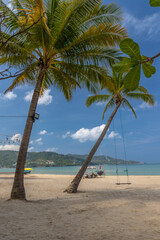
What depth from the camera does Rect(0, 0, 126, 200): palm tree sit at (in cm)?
589

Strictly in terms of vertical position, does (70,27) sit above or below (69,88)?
above

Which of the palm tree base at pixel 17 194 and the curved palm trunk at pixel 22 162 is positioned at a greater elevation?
the curved palm trunk at pixel 22 162

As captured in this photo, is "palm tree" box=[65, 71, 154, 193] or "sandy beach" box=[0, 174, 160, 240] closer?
"sandy beach" box=[0, 174, 160, 240]

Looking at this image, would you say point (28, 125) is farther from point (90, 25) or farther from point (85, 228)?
point (90, 25)

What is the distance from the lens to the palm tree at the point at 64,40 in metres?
5.89

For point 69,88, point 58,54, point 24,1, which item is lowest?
point 69,88

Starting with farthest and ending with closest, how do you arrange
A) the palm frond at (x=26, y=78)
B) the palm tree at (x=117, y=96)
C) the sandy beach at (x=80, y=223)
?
the palm tree at (x=117, y=96) < the palm frond at (x=26, y=78) < the sandy beach at (x=80, y=223)

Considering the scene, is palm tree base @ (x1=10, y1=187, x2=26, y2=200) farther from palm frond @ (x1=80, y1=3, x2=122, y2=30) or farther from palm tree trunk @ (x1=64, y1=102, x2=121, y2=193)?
palm frond @ (x1=80, y1=3, x2=122, y2=30)

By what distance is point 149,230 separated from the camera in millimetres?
3186

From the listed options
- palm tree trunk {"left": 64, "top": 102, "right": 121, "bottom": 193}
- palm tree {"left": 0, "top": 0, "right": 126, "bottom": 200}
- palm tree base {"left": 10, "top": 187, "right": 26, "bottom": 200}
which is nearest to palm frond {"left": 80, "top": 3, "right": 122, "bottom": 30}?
palm tree {"left": 0, "top": 0, "right": 126, "bottom": 200}

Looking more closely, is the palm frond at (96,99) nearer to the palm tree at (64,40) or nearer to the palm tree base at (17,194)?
the palm tree at (64,40)

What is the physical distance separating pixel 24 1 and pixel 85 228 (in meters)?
7.64

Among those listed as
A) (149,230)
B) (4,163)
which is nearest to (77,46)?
(149,230)

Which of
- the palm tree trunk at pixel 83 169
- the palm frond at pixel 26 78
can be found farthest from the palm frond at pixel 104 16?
the palm tree trunk at pixel 83 169
